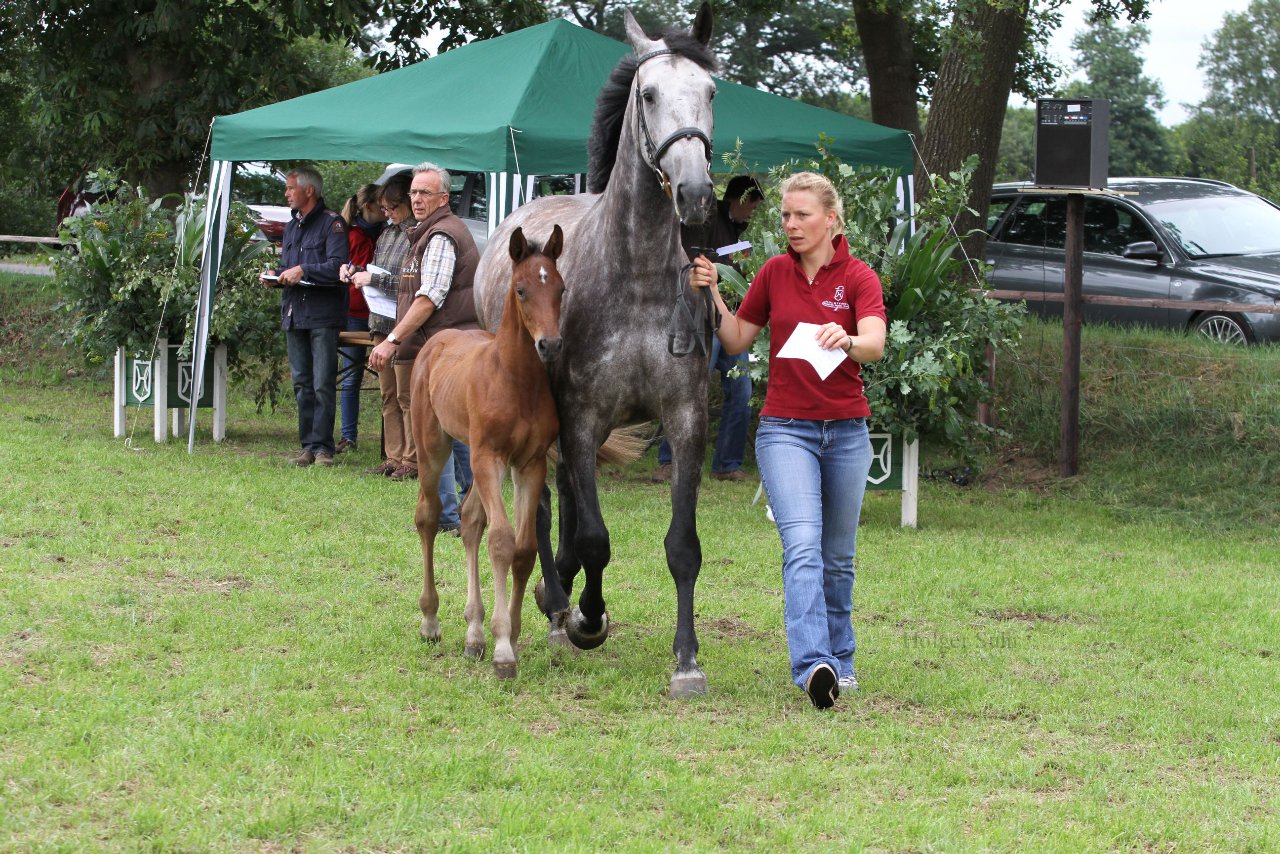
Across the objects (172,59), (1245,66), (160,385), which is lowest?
(160,385)

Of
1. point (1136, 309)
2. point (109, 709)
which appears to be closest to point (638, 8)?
point (1136, 309)

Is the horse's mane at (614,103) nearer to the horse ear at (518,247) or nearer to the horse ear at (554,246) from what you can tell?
the horse ear at (554,246)

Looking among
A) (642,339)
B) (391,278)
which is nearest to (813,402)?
(642,339)

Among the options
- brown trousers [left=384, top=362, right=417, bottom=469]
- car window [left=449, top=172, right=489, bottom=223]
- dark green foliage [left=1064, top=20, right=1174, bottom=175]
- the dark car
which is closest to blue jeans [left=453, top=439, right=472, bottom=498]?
brown trousers [left=384, top=362, right=417, bottom=469]

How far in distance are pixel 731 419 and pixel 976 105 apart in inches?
145

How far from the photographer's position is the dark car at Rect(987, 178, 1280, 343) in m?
12.2

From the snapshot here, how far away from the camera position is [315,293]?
1113 centimetres

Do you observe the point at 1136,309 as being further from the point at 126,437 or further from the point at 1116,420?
the point at 126,437

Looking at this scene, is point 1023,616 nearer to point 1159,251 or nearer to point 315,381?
point 315,381

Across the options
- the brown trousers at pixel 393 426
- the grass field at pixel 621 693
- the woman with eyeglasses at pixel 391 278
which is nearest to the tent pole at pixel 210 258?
the woman with eyeglasses at pixel 391 278

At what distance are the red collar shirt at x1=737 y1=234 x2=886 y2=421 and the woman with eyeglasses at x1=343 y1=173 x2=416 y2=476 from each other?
4559 mm

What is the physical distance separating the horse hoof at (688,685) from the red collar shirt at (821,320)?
104cm

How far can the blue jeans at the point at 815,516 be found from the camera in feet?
17.2

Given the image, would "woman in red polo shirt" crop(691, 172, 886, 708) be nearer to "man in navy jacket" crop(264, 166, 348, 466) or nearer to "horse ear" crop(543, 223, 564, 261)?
"horse ear" crop(543, 223, 564, 261)
